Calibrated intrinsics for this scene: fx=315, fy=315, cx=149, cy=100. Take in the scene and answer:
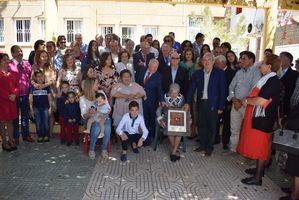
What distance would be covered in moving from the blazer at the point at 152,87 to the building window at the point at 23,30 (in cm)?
A: 1815

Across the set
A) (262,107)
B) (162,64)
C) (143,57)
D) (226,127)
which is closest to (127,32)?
(143,57)

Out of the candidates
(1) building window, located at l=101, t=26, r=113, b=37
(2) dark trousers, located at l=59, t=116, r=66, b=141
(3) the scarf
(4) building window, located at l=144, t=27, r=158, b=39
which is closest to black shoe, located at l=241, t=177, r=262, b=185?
(3) the scarf

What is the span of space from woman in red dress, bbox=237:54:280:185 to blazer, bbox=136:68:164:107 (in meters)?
2.07

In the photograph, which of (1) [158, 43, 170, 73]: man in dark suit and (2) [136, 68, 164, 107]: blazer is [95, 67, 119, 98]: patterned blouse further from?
(1) [158, 43, 170, 73]: man in dark suit

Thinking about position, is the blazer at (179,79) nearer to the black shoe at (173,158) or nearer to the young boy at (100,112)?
the young boy at (100,112)

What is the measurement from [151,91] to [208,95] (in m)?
1.23

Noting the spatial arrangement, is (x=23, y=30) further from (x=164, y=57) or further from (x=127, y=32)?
(x=164, y=57)

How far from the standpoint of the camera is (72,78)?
260 inches

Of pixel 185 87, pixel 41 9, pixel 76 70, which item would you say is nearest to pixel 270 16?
pixel 185 87

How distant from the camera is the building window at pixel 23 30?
73.2ft

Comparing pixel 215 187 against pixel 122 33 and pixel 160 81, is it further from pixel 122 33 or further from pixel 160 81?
pixel 122 33

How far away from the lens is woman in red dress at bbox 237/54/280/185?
A: 468 cm

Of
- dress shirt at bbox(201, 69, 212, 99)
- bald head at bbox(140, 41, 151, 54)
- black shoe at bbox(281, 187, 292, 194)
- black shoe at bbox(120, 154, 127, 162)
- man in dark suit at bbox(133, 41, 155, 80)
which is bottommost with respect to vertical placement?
black shoe at bbox(281, 187, 292, 194)

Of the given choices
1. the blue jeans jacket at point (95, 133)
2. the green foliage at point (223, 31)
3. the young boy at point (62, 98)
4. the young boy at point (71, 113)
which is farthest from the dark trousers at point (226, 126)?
the green foliage at point (223, 31)
